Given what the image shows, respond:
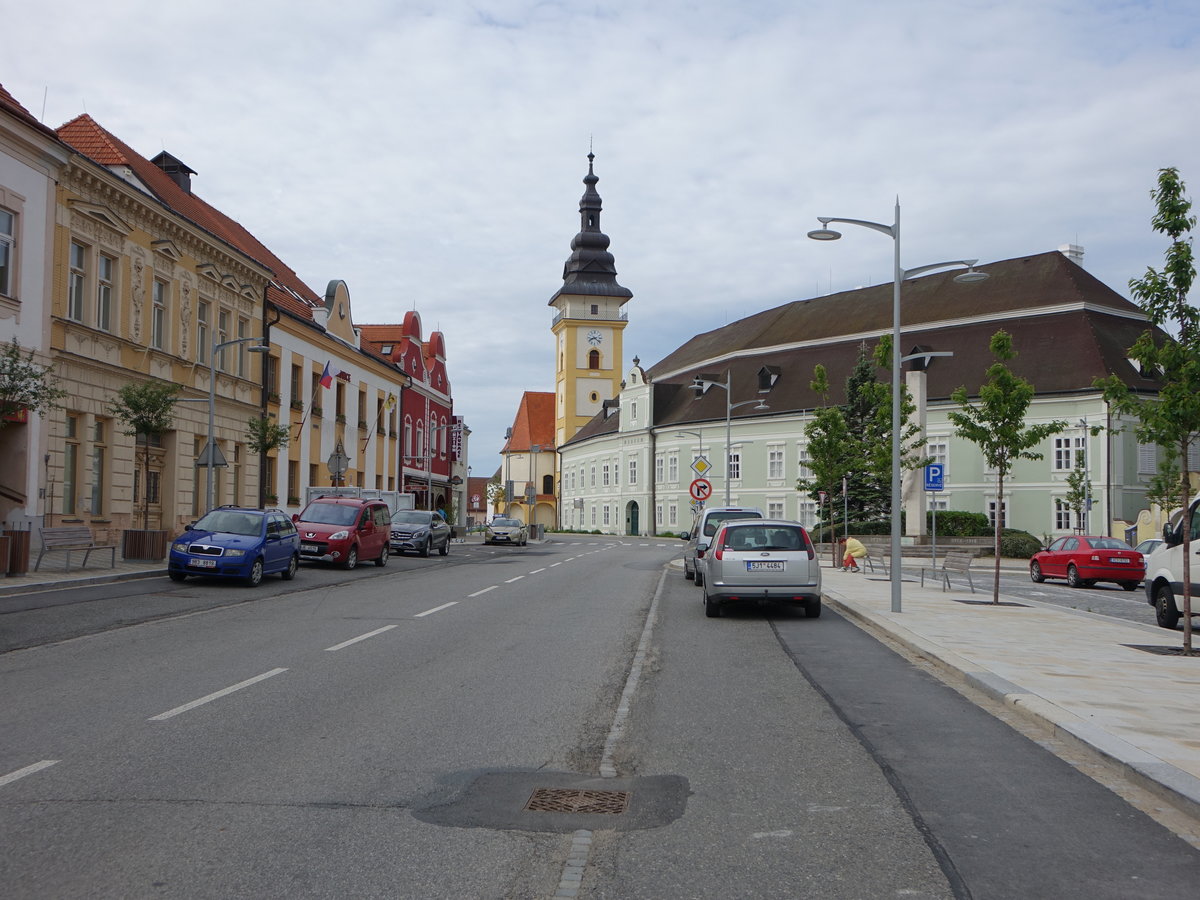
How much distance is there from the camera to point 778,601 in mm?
17922

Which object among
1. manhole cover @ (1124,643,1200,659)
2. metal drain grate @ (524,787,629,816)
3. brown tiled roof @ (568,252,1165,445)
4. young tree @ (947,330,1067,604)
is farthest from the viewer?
brown tiled roof @ (568,252,1165,445)

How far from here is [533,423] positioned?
13638 cm

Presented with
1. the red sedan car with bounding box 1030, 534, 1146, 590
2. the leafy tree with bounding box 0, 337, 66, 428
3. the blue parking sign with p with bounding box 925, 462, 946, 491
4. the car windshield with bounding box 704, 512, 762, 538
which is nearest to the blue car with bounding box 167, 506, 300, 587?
the leafy tree with bounding box 0, 337, 66, 428

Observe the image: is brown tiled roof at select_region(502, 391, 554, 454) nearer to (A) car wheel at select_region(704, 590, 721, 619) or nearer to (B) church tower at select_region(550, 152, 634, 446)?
(B) church tower at select_region(550, 152, 634, 446)

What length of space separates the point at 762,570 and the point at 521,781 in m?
11.5

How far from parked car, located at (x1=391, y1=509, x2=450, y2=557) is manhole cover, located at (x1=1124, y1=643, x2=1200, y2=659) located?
27.4 metres

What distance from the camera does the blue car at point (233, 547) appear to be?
21281 mm

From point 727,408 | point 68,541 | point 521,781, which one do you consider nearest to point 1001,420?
point 521,781

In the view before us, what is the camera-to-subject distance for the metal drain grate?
5973mm

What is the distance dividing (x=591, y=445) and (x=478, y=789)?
101 m

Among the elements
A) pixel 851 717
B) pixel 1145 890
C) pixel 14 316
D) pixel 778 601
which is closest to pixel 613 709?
pixel 851 717

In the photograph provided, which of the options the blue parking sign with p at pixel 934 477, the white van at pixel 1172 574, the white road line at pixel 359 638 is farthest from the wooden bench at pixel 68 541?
the blue parking sign with p at pixel 934 477

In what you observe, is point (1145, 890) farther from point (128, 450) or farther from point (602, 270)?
point (602, 270)

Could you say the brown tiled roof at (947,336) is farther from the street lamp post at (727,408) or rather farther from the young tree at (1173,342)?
the young tree at (1173,342)
